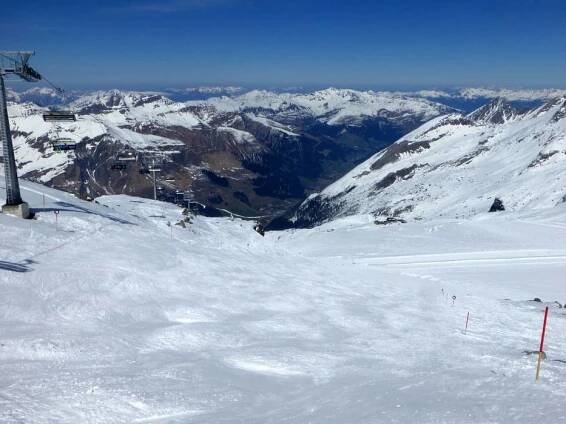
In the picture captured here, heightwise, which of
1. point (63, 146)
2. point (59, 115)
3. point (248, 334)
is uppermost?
point (59, 115)

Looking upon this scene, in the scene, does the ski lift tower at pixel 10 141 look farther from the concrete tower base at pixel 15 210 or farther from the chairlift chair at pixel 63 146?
the chairlift chair at pixel 63 146

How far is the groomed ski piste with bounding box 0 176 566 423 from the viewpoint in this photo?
10.6m

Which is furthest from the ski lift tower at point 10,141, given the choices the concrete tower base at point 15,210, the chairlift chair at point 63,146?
the chairlift chair at point 63,146

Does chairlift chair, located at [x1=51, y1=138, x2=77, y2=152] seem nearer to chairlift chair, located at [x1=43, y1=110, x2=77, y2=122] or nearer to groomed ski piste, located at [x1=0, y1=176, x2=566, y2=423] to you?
groomed ski piste, located at [x1=0, y1=176, x2=566, y2=423]

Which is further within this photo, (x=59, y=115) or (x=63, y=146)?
(x=63, y=146)

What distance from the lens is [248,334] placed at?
17.5 meters

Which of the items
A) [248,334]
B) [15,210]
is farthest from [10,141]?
[248,334]

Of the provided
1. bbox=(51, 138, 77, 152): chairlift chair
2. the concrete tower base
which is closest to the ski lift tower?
the concrete tower base

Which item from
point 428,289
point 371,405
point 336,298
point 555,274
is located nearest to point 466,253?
point 555,274

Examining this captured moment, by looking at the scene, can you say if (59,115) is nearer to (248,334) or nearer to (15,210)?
(15,210)

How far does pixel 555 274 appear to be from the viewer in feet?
122

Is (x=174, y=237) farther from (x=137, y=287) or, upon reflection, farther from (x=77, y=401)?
(x=77, y=401)

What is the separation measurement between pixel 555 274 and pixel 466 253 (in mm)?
8086

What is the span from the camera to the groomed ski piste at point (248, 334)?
10602 millimetres
